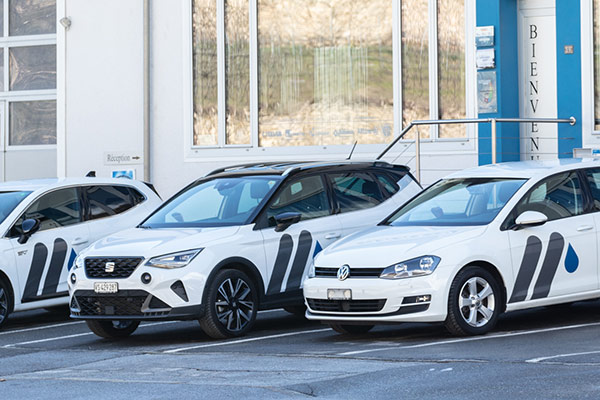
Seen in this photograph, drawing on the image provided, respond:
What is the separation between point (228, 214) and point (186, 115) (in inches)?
357

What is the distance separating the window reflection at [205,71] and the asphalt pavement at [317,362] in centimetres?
826

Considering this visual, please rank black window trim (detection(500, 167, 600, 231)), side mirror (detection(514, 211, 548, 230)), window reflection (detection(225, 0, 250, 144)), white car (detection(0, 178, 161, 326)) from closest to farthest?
side mirror (detection(514, 211, 548, 230)) < black window trim (detection(500, 167, 600, 231)) < white car (detection(0, 178, 161, 326)) < window reflection (detection(225, 0, 250, 144))

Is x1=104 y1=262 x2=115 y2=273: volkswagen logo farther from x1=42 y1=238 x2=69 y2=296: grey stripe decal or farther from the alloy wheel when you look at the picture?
x1=42 y1=238 x2=69 y2=296: grey stripe decal

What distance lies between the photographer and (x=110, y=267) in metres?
12.2

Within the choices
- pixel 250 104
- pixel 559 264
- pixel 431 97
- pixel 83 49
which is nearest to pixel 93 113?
pixel 83 49

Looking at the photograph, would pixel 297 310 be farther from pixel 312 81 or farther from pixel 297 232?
pixel 312 81

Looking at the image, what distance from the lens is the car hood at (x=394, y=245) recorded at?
36.8 ft

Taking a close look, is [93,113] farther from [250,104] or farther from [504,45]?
[504,45]

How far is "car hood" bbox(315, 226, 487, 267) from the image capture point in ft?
36.8

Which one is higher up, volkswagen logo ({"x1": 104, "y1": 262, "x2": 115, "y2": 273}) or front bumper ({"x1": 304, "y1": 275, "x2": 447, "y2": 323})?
volkswagen logo ({"x1": 104, "y1": 262, "x2": 115, "y2": 273})

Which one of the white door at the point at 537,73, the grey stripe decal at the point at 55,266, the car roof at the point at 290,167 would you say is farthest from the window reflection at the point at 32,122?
the car roof at the point at 290,167

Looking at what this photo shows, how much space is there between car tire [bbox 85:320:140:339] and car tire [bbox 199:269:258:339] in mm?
1281

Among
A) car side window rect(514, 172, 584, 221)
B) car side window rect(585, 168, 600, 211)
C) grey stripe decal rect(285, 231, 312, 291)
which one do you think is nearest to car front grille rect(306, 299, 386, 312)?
grey stripe decal rect(285, 231, 312, 291)

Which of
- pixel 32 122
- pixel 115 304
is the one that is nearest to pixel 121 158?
pixel 32 122
